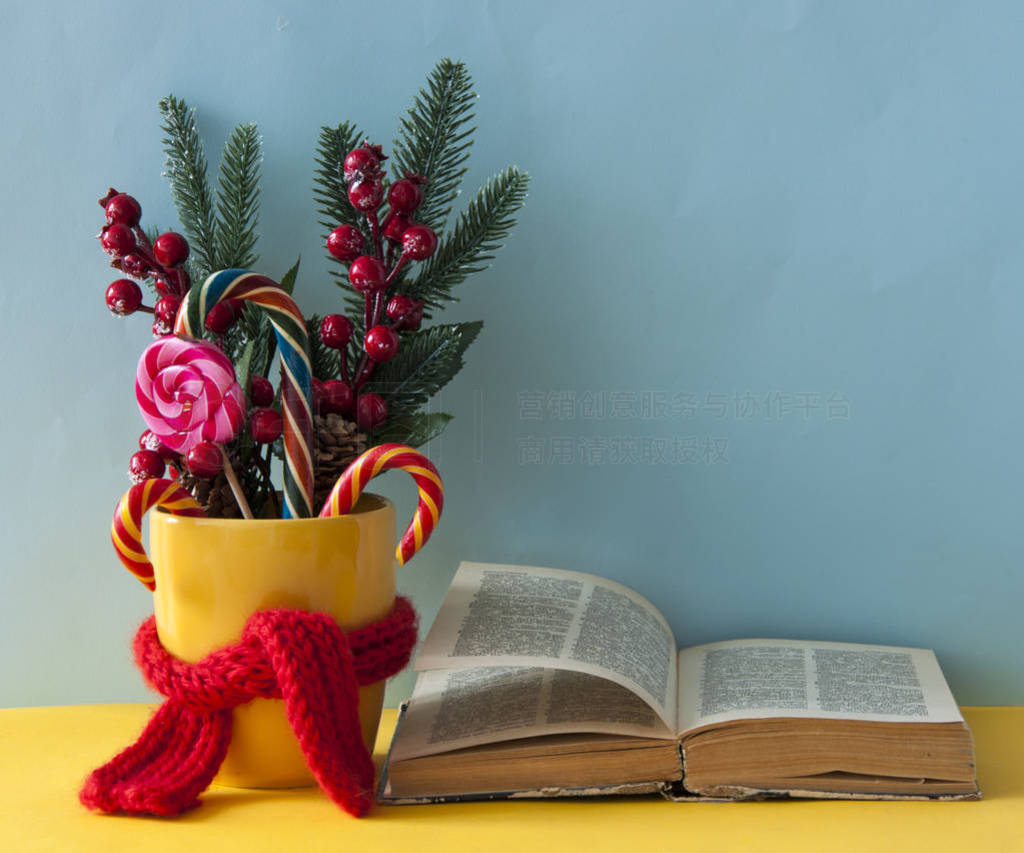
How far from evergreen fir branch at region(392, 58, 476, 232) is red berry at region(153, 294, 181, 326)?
0.22 m

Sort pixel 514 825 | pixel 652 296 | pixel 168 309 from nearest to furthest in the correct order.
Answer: pixel 514 825
pixel 168 309
pixel 652 296

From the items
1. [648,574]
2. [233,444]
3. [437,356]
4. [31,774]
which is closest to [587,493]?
[648,574]

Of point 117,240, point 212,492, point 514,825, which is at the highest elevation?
point 117,240

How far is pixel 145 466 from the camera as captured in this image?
74cm

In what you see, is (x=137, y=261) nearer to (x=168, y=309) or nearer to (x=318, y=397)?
(x=168, y=309)

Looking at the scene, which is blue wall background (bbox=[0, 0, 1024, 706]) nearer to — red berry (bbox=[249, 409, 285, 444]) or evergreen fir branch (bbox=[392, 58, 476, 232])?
evergreen fir branch (bbox=[392, 58, 476, 232])

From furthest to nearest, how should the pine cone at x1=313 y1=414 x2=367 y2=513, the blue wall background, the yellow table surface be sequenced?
the blue wall background < the pine cone at x1=313 y1=414 x2=367 y2=513 < the yellow table surface

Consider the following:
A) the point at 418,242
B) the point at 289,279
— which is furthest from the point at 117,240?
the point at 418,242

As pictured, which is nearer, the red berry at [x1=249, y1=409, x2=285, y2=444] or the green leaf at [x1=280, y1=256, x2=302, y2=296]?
the red berry at [x1=249, y1=409, x2=285, y2=444]

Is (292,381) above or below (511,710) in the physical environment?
above

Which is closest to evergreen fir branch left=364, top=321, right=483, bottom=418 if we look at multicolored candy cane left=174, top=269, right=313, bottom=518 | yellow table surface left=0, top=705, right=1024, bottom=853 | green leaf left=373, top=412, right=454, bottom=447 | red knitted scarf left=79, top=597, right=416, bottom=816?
green leaf left=373, top=412, right=454, bottom=447

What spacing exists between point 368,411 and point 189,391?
0.48 ft

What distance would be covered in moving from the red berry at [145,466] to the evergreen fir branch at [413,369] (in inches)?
7.2

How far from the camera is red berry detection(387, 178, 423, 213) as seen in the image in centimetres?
75
